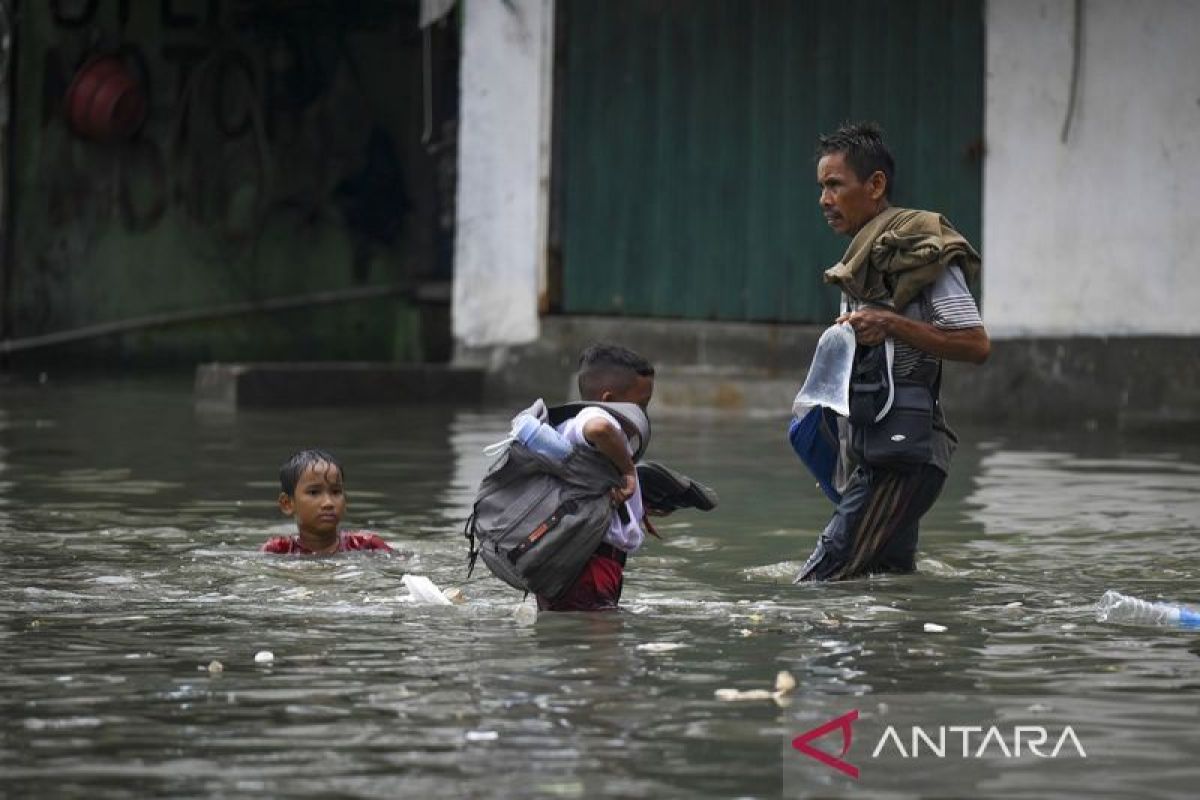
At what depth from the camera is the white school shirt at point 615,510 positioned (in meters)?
7.18

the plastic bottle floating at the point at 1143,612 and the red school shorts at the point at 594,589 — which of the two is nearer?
the plastic bottle floating at the point at 1143,612

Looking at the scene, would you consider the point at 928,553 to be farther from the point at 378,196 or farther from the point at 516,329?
the point at 378,196

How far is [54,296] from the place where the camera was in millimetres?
19750

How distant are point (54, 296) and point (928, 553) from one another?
1229cm

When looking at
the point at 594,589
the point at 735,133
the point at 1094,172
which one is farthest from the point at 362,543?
the point at 735,133

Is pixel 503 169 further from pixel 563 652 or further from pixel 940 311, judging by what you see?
pixel 563 652

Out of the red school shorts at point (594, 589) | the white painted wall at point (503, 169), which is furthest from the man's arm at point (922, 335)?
the white painted wall at point (503, 169)

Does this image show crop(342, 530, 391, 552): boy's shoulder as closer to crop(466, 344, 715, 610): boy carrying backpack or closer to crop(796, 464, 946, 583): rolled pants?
crop(466, 344, 715, 610): boy carrying backpack

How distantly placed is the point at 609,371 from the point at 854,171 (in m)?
1.15

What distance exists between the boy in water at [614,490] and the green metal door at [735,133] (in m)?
8.30

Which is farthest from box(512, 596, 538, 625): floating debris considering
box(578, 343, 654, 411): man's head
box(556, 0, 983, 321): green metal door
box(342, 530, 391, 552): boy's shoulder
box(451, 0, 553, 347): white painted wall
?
box(451, 0, 553, 347): white painted wall

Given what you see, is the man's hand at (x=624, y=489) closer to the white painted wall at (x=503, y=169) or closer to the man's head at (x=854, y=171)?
the man's head at (x=854, y=171)

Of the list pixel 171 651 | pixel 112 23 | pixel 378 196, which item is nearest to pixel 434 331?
pixel 378 196

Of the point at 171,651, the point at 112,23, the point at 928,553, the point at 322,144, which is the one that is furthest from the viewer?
the point at 322,144
